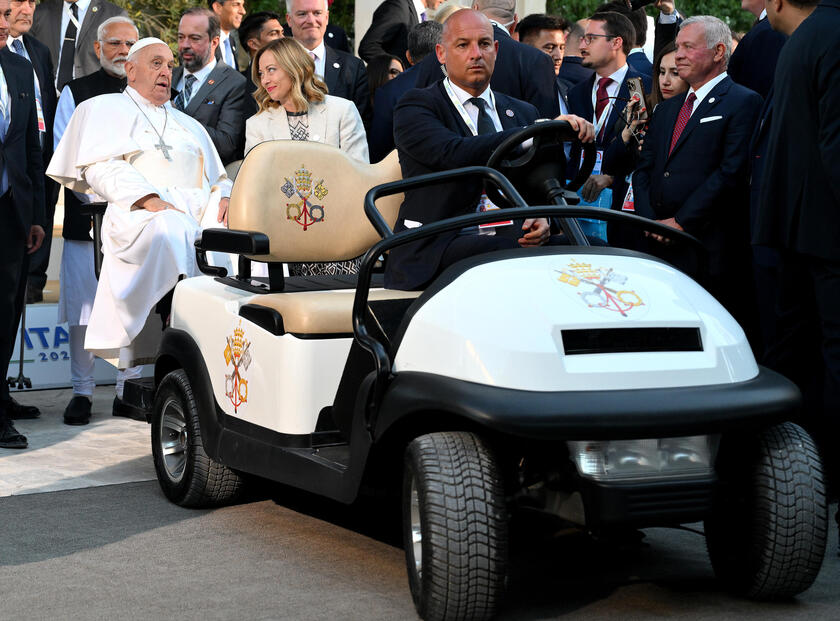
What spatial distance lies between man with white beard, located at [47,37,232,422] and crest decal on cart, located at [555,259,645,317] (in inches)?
128

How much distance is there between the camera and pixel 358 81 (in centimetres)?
859

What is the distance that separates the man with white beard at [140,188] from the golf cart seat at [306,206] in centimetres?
127

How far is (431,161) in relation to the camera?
5125 millimetres

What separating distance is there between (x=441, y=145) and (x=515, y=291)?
1.46m

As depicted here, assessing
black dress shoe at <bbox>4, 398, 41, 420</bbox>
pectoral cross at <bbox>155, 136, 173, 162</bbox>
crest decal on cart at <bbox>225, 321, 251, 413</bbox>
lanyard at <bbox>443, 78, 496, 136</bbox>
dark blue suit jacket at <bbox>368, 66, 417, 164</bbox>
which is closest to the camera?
crest decal on cart at <bbox>225, 321, 251, 413</bbox>

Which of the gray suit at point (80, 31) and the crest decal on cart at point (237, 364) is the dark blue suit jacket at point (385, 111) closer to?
the gray suit at point (80, 31)

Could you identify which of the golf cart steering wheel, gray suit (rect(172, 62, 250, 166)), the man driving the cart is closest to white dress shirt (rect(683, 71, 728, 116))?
the man driving the cart

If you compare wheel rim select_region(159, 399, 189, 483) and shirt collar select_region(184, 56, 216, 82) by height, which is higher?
shirt collar select_region(184, 56, 216, 82)

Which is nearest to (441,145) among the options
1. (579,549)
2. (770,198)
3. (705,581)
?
(770,198)

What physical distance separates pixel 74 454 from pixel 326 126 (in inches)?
92.0

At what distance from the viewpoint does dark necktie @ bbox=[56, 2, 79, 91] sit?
902cm

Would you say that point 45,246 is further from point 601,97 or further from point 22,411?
point 601,97

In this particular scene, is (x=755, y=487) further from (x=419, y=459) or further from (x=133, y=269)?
Result: (x=133, y=269)

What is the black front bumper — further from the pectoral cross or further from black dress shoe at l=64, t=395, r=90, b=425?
black dress shoe at l=64, t=395, r=90, b=425
